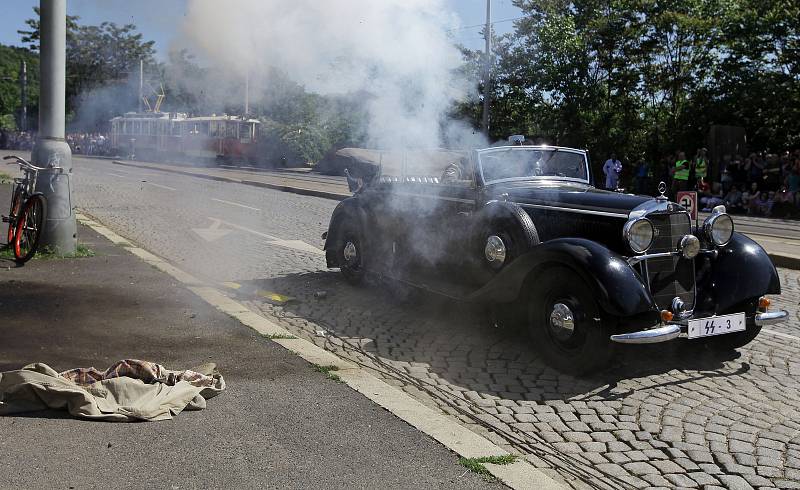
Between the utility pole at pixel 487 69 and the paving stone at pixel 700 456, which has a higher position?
the utility pole at pixel 487 69

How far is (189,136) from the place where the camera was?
18562 millimetres

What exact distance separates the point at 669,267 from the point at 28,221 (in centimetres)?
695

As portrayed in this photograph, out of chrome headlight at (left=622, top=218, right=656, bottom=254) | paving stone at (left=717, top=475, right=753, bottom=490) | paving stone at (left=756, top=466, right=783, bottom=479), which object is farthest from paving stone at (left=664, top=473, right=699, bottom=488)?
chrome headlight at (left=622, top=218, right=656, bottom=254)

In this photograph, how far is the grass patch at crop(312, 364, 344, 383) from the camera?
491cm

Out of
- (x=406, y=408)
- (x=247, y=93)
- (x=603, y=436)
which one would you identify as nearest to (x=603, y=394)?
(x=603, y=436)

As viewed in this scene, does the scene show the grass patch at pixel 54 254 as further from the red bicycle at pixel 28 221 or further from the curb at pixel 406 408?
the curb at pixel 406 408

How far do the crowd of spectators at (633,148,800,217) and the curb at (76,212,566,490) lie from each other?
1715 centimetres

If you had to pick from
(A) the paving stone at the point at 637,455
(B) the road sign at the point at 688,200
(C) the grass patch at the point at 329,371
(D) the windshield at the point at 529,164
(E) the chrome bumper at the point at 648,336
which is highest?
(D) the windshield at the point at 529,164

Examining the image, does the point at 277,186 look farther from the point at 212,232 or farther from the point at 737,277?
the point at 737,277

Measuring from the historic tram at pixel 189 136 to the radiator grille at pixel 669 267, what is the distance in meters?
9.05

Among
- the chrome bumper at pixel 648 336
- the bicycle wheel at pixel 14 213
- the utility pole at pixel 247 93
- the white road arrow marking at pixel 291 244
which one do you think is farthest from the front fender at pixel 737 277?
the bicycle wheel at pixel 14 213

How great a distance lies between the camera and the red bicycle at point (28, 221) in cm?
851

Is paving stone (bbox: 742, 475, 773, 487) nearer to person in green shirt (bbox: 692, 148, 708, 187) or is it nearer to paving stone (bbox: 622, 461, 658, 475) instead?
paving stone (bbox: 622, 461, 658, 475)

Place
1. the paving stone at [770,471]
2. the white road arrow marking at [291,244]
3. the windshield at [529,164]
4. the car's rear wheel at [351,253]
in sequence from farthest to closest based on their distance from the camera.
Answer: the white road arrow marking at [291,244]
the car's rear wheel at [351,253]
the windshield at [529,164]
the paving stone at [770,471]
